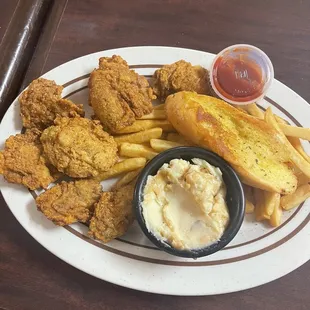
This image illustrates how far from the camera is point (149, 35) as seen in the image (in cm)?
217

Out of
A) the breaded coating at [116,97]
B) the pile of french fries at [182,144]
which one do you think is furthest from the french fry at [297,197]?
the breaded coating at [116,97]

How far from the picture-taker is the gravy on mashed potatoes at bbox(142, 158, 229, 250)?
1.59 meters

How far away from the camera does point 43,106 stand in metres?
1.83

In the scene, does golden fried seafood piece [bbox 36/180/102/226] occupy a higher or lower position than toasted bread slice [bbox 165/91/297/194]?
lower

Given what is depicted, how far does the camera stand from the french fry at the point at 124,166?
1.78 metres

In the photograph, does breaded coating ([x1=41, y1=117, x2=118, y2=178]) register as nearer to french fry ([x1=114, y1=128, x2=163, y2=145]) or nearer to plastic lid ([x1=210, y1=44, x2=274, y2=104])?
french fry ([x1=114, y1=128, x2=163, y2=145])

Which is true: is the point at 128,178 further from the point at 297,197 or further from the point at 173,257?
the point at 297,197

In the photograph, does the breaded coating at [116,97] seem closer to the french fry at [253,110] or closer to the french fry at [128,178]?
the french fry at [128,178]

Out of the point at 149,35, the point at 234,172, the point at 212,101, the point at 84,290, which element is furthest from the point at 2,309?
the point at 149,35

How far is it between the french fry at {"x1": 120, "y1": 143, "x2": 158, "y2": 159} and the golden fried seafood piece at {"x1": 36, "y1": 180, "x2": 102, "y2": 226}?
0.17 meters

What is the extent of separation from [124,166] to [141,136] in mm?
143

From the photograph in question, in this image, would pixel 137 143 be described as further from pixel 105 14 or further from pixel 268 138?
pixel 105 14

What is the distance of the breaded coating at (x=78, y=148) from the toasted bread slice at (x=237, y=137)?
28cm

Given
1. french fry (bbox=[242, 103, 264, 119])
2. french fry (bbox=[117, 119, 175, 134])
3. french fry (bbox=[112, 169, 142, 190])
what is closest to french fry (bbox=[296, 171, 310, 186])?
french fry (bbox=[242, 103, 264, 119])
